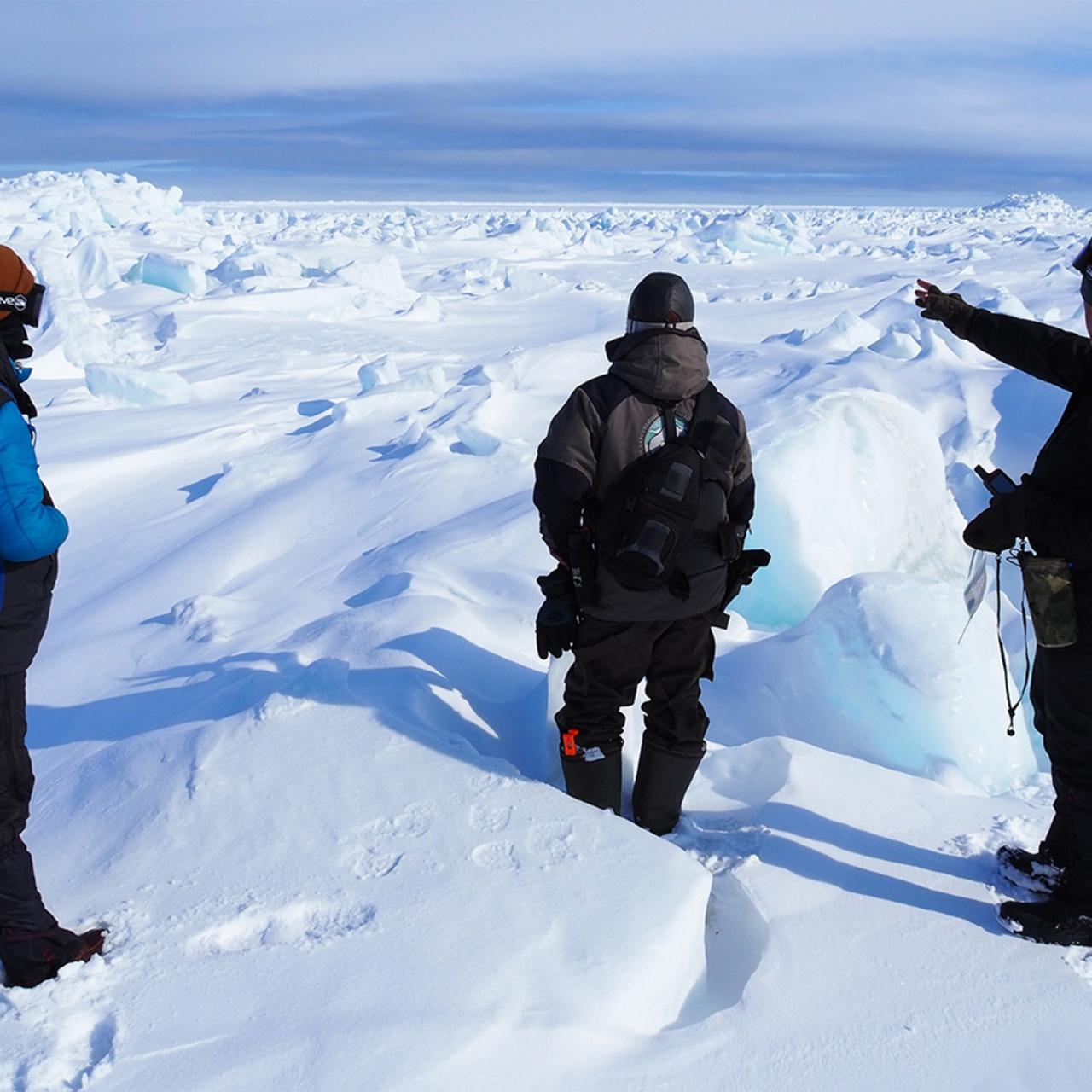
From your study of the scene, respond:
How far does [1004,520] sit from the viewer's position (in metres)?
1.74

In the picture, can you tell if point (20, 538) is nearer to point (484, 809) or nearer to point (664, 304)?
point (484, 809)

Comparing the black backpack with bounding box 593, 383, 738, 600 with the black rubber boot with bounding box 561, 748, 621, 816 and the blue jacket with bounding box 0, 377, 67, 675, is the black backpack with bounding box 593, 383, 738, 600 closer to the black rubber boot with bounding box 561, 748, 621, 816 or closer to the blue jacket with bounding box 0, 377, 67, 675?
the black rubber boot with bounding box 561, 748, 621, 816

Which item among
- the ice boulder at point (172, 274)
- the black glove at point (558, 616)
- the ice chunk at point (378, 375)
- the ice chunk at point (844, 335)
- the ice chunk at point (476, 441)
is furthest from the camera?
the ice boulder at point (172, 274)

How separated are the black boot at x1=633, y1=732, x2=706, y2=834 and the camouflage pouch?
2.46 feet

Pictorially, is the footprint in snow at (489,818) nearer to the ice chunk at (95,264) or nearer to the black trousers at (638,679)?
the black trousers at (638,679)

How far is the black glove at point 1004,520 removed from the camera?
1725 millimetres

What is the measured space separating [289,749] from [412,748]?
0.87ft

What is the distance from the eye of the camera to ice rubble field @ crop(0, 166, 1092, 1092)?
145cm

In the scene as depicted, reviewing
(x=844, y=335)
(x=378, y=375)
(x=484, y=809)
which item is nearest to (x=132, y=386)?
(x=378, y=375)

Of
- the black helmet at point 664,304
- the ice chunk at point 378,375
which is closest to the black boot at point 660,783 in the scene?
the black helmet at point 664,304

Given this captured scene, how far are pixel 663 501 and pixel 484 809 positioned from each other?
0.72 metres

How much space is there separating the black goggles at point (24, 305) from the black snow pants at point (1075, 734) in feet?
6.25

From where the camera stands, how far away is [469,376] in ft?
27.9

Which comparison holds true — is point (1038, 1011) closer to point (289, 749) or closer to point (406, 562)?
point (289, 749)
